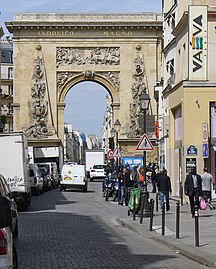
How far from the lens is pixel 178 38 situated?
3716cm

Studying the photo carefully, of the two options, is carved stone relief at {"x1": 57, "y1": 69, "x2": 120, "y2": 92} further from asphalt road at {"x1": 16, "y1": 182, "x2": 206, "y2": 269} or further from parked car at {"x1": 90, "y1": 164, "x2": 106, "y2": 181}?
asphalt road at {"x1": 16, "y1": 182, "x2": 206, "y2": 269}

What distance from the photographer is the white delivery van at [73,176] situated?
50.2 m

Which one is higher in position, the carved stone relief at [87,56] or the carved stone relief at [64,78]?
the carved stone relief at [87,56]

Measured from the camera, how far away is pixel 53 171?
211 ft

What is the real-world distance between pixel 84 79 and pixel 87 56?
2211 millimetres

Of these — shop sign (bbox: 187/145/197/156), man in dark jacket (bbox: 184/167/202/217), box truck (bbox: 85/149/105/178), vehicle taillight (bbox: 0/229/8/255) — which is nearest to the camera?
vehicle taillight (bbox: 0/229/8/255)

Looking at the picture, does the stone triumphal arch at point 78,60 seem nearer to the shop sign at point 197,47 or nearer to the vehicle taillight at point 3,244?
the shop sign at point 197,47

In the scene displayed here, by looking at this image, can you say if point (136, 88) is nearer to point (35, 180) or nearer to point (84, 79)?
point (84, 79)

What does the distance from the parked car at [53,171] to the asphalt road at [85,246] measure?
105 feet

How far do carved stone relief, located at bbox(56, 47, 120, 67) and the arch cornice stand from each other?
3.46ft

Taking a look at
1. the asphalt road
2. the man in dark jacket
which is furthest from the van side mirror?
the man in dark jacket

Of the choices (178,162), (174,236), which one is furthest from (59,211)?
(174,236)

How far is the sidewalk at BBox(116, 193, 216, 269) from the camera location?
15157 mm

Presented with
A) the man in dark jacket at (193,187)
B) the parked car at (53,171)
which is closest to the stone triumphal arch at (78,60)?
the parked car at (53,171)
